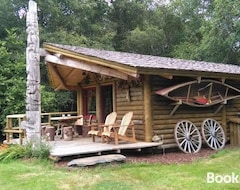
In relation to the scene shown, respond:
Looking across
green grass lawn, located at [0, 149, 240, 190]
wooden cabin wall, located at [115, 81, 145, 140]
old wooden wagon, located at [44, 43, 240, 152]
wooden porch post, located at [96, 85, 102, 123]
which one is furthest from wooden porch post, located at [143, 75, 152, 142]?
wooden porch post, located at [96, 85, 102, 123]

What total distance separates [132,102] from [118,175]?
340 centimetres

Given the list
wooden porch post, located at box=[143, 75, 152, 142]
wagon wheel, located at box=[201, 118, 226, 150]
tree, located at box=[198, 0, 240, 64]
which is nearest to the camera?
wooden porch post, located at box=[143, 75, 152, 142]

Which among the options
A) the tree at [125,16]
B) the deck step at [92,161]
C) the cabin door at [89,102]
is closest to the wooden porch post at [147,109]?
the deck step at [92,161]

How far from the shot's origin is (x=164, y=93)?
7645mm

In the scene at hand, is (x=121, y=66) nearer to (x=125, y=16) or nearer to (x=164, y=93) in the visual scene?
(x=164, y=93)

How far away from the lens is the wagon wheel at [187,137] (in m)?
7.92

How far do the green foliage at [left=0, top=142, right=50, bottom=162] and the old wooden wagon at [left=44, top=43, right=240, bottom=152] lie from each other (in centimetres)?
254

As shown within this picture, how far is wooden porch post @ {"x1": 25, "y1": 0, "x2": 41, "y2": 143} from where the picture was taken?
24.3 ft

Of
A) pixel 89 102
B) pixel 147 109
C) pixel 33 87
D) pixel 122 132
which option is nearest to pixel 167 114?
pixel 147 109

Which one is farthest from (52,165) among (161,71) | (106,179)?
(161,71)

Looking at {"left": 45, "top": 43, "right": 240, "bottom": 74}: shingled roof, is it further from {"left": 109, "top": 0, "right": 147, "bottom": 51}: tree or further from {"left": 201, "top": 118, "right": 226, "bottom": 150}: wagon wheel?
{"left": 109, "top": 0, "right": 147, "bottom": 51}: tree

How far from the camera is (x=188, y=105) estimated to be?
858 centimetres

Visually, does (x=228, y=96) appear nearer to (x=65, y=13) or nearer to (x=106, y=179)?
(x=106, y=179)

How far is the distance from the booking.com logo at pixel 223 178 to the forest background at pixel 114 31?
10.3m
